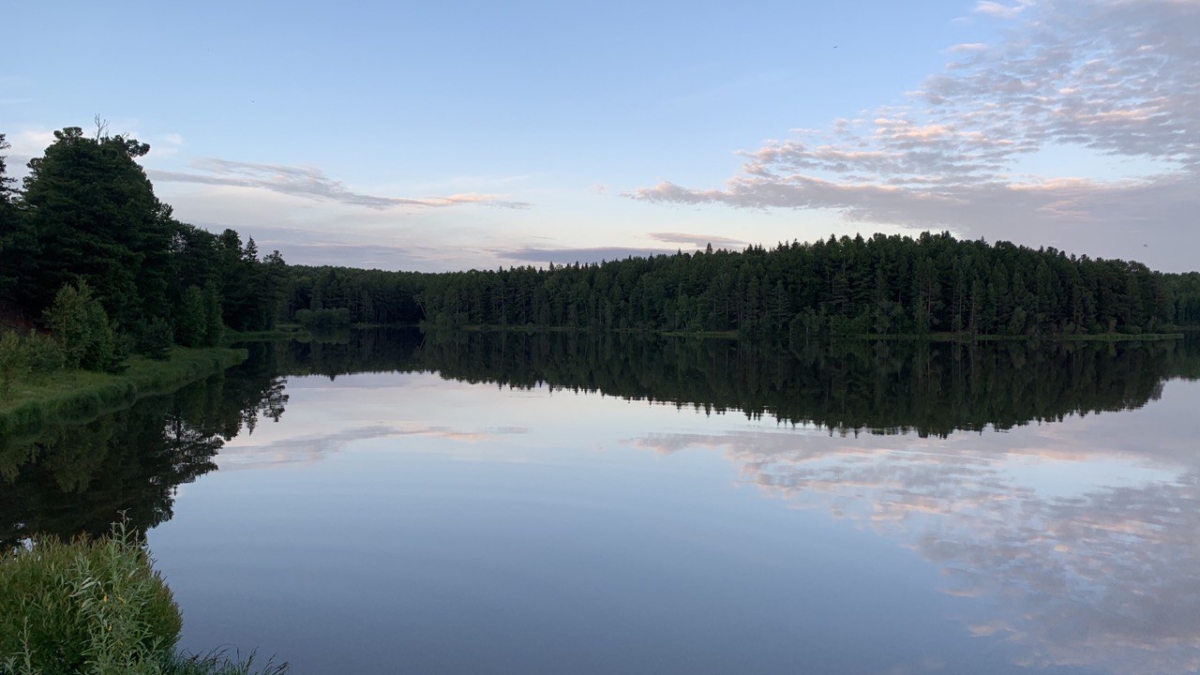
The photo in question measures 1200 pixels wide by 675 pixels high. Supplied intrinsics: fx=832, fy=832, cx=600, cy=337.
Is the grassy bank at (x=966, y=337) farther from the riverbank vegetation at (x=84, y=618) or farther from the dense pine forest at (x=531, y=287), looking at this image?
the riverbank vegetation at (x=84, y=618)

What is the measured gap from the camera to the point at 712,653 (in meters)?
10.1

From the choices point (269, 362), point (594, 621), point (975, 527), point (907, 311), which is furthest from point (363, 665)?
point (907, 311)

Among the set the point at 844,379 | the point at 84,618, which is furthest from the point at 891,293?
the point at 84,618

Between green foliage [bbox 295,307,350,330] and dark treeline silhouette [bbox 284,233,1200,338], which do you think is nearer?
dark treeline silhouette [bbox 284,233,1200,338]

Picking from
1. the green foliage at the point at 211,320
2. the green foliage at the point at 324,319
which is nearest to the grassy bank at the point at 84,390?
the green foliage at the point at 211,320

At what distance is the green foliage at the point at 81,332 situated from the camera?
3466cm

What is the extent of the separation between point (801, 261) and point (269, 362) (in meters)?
88.9

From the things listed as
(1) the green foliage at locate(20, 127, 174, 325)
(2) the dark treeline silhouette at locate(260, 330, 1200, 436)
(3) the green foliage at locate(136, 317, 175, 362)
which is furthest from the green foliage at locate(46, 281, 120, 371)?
(2) the dark treeline silhouette at locate(260, 330, 1200, 436)

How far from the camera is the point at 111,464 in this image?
21.2m

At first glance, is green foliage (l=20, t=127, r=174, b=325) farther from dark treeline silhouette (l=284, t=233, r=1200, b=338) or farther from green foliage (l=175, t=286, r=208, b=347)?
dark treeline silhouette (l=284, t=233, r=1200, b=338)

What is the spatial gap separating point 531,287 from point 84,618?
177 m

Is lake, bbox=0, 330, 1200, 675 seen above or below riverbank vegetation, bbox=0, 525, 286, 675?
below

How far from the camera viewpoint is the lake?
10391 mm

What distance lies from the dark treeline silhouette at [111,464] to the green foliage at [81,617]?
3344 mm
